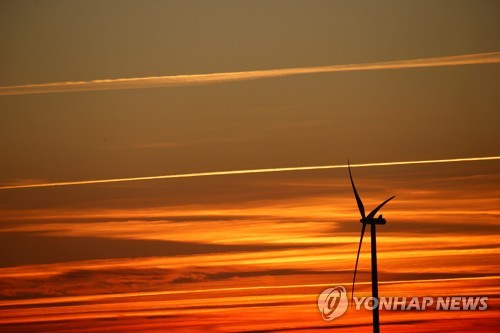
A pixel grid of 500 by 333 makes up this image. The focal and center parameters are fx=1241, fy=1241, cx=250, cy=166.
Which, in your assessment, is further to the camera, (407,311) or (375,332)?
(407,311)

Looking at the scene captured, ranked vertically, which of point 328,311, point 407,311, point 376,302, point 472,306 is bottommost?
point 376,302

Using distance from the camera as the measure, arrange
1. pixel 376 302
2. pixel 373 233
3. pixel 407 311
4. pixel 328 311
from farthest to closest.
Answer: pixel 407 311 → pixel 328 311 → pixel 373 233 → pixel 376 302

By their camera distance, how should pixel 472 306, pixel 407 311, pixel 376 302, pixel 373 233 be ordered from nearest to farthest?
pixel 376 302 → pixel 373 233 → pixel 472 306 → pixel 407 311

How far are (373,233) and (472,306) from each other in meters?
10.8

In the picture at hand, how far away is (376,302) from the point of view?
7394 centimetres

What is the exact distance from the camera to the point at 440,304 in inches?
3214

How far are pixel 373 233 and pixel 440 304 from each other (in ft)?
23.7

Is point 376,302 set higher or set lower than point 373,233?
lower

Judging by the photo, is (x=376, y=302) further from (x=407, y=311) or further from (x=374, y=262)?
(x=407, y=311)

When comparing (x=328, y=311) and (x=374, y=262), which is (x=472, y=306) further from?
(x=328, y=311)

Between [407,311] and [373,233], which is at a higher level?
[407,311]

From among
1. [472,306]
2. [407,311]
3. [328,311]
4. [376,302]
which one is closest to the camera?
[376,302]

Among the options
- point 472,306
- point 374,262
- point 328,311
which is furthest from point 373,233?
A: point 328,311

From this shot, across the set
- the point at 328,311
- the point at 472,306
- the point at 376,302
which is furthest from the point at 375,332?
the point at 328,311
